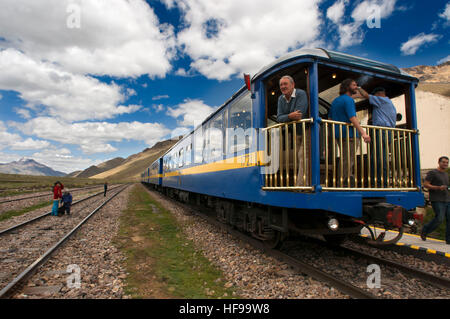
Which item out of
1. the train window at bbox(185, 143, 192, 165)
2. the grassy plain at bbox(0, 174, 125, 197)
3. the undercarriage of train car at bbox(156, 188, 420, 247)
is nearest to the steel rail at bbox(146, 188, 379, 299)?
the undercarriage of train car at bbox(156, 188, 420, 247)

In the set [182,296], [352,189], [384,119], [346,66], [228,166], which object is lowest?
[182,296]

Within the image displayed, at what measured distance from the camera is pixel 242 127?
5598mm

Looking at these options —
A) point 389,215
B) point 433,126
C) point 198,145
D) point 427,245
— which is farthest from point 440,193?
point 433,126

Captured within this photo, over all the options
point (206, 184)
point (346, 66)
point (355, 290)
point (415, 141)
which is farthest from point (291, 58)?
point (206, 184)

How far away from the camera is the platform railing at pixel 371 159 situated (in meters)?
4.04

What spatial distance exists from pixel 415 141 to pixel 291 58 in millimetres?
2685

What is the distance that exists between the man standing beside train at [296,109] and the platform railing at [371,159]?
28 centimetres

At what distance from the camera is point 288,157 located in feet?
13.5

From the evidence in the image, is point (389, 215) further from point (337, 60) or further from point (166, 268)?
point (166, 268)

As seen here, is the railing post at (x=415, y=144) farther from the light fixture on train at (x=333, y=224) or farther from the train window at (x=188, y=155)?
the train window at (x=188, y=155)

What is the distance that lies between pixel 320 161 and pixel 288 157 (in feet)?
1.94

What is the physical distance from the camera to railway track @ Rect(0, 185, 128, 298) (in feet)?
13.4

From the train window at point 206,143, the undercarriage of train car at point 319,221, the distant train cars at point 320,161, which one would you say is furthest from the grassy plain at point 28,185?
the distant train cars at point 320,161
